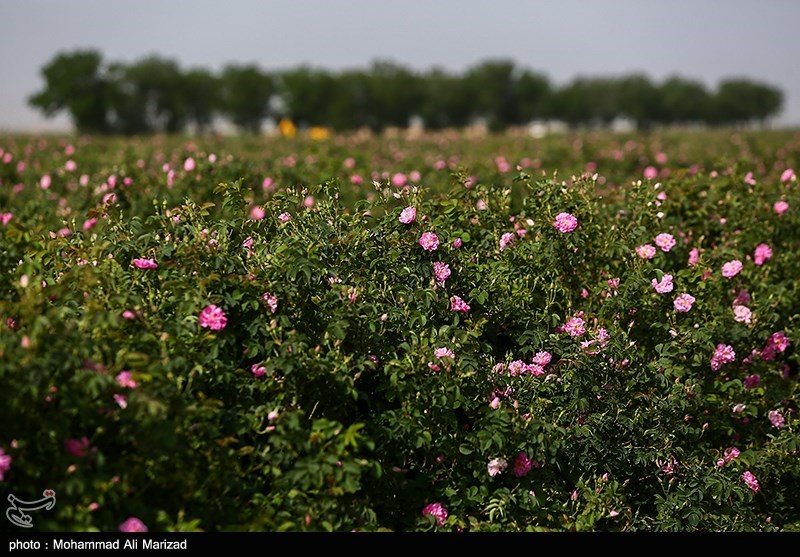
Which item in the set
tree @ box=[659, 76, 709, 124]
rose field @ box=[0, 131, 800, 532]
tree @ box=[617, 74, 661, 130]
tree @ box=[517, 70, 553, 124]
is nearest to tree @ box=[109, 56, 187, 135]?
tree @ box=[517, 70, 553, 124]

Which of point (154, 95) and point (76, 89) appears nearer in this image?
point (76, 89)

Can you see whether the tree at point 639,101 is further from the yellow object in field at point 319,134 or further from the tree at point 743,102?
the yellow object in field at point 319,134

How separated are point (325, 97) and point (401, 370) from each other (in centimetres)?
8316

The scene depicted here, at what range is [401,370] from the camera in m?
3.80

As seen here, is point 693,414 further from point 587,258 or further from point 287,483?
point 287,483

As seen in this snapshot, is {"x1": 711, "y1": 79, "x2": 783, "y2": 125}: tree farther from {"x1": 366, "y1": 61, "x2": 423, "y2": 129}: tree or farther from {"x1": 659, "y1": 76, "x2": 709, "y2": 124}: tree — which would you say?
{"x1": 366, "y1": 61, "x2": 423, "y2": 129}: tree

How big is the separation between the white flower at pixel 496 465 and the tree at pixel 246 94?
268 feet

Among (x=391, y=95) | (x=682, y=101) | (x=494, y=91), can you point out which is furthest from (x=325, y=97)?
(x=682, y=101)

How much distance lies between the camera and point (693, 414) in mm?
4742

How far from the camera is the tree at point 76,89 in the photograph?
7106 cm

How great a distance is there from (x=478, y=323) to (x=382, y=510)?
967 mm

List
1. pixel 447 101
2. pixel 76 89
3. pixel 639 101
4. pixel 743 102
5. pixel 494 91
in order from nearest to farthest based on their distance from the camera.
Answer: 1. pixel 76 89
2. pixel 447 101
3. pixel 494 91
4. pixel 639 101
5. pixel 743 102

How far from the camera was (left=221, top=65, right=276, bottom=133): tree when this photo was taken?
8350cm

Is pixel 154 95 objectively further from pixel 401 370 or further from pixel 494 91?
pixel 401 370
